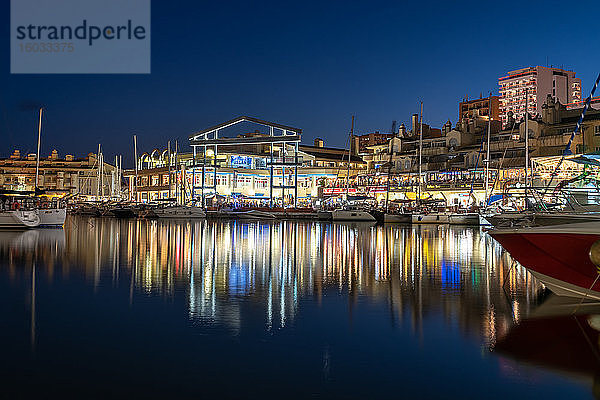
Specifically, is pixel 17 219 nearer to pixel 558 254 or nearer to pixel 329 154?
pixel 558 254

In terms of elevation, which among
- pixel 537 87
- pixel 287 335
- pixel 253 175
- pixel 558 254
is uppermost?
pixel 537 87

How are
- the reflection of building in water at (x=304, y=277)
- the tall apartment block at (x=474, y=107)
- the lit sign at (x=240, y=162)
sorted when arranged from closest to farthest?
the reflection of building in water at (x=304, y=277) → the lit sign at (x=240, y=162) → the tall apartment block at (x=474, y=107)

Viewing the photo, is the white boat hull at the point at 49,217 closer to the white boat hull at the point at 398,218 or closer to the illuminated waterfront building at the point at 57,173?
the white boat hull at the point at 398,218

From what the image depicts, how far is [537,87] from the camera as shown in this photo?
18862 cm

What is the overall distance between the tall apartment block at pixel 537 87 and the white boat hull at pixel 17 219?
6729 inches

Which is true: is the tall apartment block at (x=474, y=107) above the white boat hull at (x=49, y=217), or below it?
above

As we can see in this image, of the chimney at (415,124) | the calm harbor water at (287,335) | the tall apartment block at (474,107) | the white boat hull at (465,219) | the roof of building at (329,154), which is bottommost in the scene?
the calm harbor water at (287,335)

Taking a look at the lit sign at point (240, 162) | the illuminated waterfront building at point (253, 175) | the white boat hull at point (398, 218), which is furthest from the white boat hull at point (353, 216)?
the lit sign at point (240, 162)

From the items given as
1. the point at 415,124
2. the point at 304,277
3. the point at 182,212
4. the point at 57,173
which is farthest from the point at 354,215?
the point at 57,173

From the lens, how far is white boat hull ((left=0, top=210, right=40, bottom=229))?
133 ft

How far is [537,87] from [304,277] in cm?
19292

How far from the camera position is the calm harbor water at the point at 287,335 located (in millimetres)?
6391

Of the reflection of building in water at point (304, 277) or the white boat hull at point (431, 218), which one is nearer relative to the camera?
the reflection of building in water at point (304, 277)

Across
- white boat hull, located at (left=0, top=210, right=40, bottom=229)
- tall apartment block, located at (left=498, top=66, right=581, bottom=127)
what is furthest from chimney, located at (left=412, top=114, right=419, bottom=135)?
tall apartment block, located at (left=498, top=66, right=581, bottom=127)
